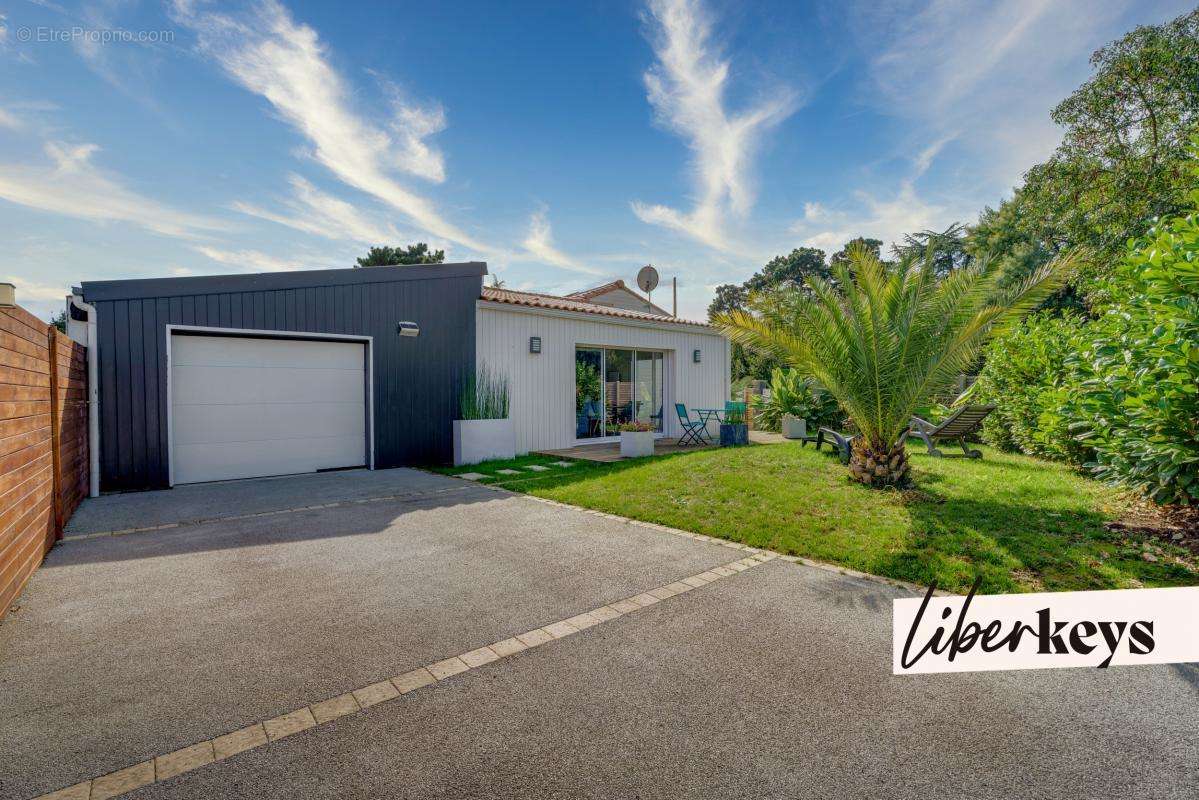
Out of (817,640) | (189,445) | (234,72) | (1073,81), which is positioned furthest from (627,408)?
(1073,81)

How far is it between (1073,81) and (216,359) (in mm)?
21117

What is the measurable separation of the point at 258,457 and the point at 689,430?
26.5ft

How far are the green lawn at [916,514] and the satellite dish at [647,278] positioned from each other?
30.0ft

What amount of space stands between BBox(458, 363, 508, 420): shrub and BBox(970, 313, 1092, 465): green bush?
25.4 feet

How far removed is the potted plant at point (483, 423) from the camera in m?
9.50

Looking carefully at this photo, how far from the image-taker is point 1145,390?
431cm

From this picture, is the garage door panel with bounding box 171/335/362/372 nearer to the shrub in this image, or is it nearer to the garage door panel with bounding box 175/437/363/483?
the garage door panel with bounding box 175/437/363/483

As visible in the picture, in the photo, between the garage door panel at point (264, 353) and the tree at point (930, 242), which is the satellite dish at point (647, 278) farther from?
the tree at point (930, 242)

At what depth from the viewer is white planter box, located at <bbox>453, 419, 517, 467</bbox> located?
9.48 m

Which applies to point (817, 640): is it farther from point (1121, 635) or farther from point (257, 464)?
point (257, 464)

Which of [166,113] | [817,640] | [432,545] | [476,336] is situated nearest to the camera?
[817,640]

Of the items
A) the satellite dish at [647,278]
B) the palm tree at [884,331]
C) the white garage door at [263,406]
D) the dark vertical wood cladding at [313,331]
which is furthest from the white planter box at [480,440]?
the satellite dish at [647,278]

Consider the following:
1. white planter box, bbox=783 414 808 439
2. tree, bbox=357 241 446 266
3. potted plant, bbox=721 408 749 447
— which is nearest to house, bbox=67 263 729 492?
potted plant, bbox=721 408 749 447

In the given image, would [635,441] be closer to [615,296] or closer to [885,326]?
[885,326]
